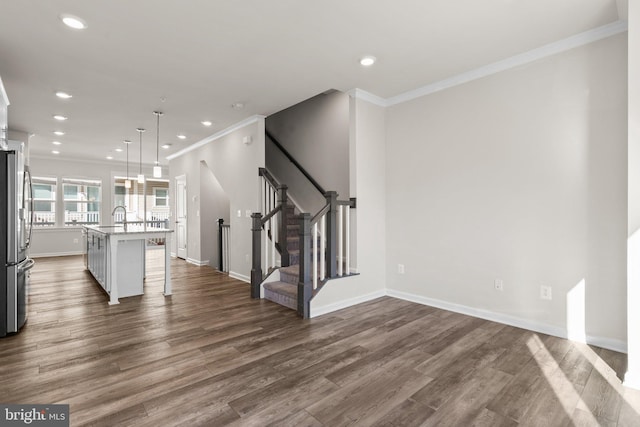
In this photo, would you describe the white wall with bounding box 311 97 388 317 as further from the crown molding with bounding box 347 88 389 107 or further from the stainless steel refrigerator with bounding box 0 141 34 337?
the stainless steel refrigerator with bounding box 0 141 34 337

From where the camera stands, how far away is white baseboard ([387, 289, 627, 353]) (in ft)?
9.07

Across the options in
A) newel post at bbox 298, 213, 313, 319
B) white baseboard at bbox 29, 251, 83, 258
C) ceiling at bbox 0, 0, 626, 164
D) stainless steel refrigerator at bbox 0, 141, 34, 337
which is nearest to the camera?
ceiling at bbox 0, 0, 626, 164

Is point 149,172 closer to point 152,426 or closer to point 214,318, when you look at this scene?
point 214,318

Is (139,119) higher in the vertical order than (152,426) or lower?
higher

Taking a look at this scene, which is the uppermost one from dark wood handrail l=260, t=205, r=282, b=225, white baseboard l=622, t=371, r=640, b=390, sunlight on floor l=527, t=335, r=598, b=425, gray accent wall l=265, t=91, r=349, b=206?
gray accent wall l=265, t=91, r=349, b=206

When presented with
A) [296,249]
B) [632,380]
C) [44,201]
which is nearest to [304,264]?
[296,249]

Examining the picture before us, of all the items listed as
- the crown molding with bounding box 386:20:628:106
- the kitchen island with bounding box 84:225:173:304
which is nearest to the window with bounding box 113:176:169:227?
the kitchen island with bounding box 84:225:173:304

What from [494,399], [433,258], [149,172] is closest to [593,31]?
[433,258]

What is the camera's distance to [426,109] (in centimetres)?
405

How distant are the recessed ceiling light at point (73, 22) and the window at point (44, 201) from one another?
7.88 metres

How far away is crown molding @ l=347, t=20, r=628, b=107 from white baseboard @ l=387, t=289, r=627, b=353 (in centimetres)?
250

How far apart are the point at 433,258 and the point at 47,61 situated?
4599 millimetres

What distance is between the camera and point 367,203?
430 centimetres

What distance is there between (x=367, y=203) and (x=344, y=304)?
1300 mm
